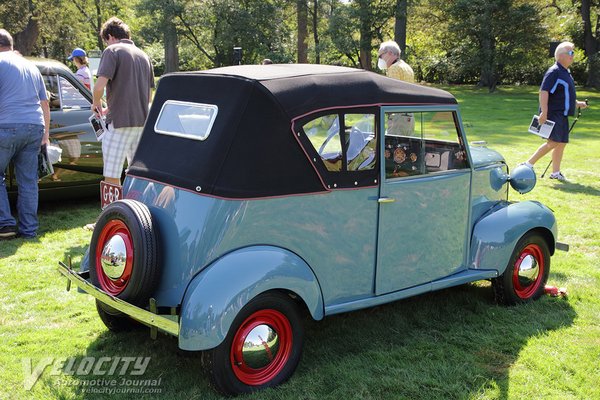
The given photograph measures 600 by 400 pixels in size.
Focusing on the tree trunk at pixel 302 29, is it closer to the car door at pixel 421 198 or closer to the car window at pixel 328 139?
the car door at pixel 421 198

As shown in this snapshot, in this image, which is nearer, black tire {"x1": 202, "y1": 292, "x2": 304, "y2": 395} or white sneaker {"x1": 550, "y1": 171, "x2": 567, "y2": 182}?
black tire {"x1": 202, "y1": 292, "x2": 304, "y2": 395}

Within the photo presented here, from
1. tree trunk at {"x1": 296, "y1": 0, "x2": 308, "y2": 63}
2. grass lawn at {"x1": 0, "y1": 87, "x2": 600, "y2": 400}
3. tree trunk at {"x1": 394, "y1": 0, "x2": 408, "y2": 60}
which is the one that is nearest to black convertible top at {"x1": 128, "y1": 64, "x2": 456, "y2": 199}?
grass lawn at {"x1": 0, "y1": 87, "x2": 600, "y2": 400}

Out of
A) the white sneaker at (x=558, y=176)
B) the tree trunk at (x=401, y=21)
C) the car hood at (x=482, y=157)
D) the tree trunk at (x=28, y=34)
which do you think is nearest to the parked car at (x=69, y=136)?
the car hood at (x=482, y=157)

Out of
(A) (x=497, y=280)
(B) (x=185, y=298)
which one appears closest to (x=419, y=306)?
(A) (x=497, y=280)

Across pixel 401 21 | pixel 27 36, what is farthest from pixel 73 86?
pixel 27 36

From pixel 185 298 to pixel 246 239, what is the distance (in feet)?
1.41

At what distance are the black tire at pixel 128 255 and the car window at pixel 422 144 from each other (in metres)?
1.47

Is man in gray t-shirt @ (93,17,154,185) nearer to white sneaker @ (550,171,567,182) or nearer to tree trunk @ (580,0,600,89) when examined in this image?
white sneaker @ (550,171,567,182)

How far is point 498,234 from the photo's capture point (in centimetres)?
422

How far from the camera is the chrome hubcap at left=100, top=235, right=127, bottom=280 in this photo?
326 cm

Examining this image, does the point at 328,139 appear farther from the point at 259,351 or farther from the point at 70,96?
the point at 70,96

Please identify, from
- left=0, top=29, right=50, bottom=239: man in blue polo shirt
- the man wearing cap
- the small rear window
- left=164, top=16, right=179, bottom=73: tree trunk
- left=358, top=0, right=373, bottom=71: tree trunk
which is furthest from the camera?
left=358, top=0, right=373, bottom=71: tree trunk

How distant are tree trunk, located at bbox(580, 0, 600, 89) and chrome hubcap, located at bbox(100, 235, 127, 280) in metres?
28.6

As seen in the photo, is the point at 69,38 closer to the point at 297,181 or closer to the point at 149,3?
the point at 149,3
